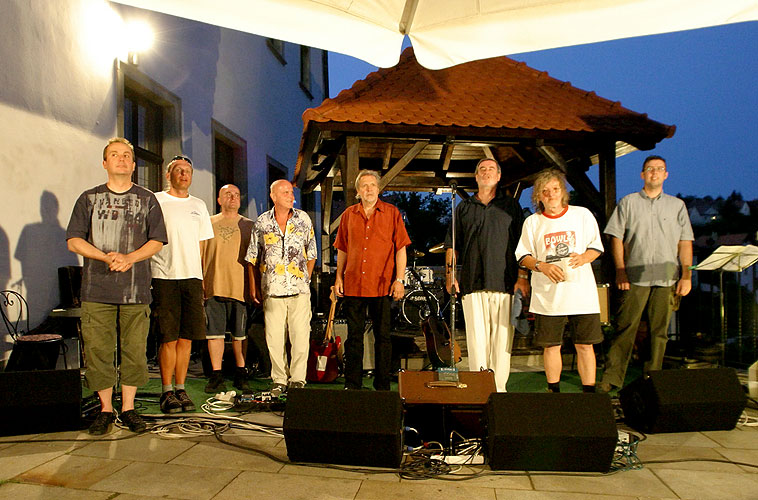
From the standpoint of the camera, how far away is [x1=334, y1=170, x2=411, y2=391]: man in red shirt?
431cm

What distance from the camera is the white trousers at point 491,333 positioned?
13.5 feet

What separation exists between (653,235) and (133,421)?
164 inches

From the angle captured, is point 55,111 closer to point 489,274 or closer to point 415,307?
point 489,274

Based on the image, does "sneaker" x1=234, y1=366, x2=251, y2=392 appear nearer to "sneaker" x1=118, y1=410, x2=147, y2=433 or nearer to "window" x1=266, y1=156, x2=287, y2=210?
"sneaker" x1=118, y1=410, x2=147, y2=433

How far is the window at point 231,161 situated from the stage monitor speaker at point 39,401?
5902 millimetres

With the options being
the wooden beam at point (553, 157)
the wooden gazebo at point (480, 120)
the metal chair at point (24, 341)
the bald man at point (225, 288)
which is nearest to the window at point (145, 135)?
the wooden gazebo at point (480, 120)

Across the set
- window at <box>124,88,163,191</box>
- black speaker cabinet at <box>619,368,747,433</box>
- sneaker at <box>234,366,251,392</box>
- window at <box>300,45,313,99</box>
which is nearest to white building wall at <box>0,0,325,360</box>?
window at <box>124,88,163,191</box>

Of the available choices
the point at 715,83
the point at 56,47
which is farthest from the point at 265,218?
the point at 715,83

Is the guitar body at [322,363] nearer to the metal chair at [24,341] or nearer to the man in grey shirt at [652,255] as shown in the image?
the metal chair at [24,341]

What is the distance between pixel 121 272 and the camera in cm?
369

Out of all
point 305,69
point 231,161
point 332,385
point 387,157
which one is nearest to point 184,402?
point 332,385

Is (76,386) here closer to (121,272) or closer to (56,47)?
(121,272)

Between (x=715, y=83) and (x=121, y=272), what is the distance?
12754cm

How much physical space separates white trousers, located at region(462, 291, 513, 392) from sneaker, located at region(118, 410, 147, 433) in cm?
232
